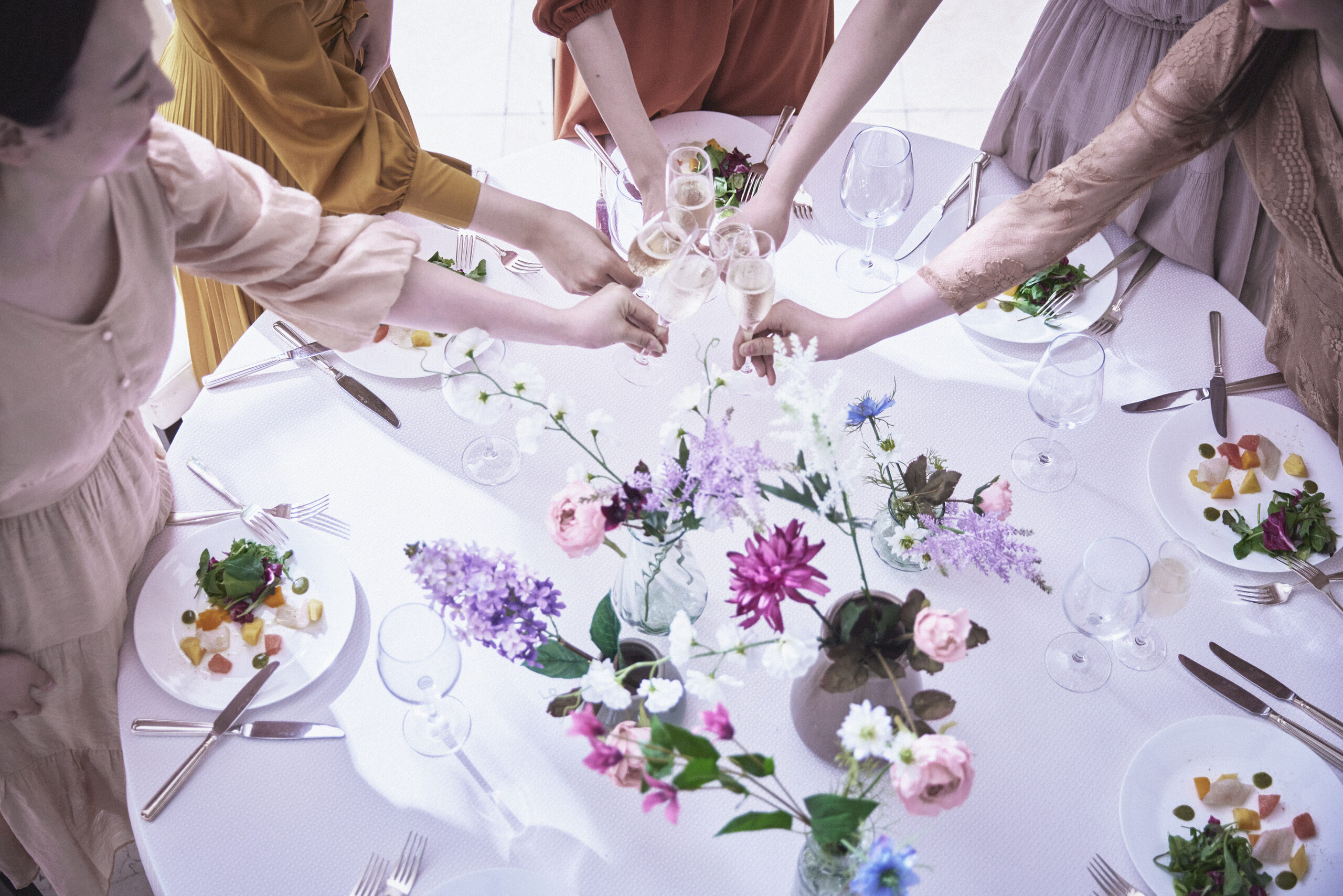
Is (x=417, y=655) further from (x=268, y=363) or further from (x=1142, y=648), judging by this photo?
(x=1142, y=648)

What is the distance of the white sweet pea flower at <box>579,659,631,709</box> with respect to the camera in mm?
881

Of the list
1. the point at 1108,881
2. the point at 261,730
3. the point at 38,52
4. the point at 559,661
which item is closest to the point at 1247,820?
the point at 1108,881

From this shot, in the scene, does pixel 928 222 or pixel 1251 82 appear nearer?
pixel 1251 82

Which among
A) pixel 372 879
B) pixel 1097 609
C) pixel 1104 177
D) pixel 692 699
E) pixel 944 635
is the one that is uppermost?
pixel 1104 177

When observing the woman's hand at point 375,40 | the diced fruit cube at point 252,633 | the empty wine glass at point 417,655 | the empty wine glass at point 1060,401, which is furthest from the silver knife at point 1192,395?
the woman's hand at point 375,40

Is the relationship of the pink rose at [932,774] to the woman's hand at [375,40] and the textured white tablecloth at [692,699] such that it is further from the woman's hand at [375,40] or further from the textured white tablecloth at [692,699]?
the woman's hand at [375,40]

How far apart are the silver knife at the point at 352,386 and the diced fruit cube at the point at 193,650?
429mm

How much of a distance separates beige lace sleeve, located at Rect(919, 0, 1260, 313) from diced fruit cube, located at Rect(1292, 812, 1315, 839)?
0.85 metres

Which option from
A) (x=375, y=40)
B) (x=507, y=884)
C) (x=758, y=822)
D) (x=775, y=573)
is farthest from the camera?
(x=375, y=40)

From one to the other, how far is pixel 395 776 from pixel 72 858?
886 millimetres

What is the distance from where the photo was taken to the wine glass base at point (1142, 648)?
1.29 metres

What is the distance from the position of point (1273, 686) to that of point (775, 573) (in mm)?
807

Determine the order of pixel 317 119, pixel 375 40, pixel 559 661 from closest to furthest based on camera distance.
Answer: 1. pixel 559 661
2. pixel 317 119
3. pixel 375 40

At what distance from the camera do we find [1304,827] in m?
1.14
